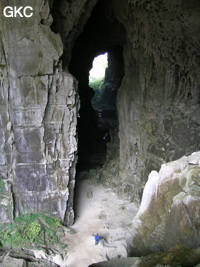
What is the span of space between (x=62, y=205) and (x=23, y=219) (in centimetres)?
121

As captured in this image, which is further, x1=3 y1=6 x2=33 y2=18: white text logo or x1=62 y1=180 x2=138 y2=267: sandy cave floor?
x1=62 y1=180 x2=138 y2=267: sandy cave floor

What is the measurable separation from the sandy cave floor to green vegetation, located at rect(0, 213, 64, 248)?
0.46m

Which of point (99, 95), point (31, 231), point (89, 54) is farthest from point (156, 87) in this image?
point (99, 95)

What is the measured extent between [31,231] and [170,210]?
5570mm

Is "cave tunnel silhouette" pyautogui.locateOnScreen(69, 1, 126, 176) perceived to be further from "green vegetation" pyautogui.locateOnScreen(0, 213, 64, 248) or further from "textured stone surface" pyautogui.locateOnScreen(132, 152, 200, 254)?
"textured stone surface" pyautogui.locateOnScreen(132, 152, 200, 254)

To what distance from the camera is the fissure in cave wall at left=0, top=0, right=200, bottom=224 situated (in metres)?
7.61

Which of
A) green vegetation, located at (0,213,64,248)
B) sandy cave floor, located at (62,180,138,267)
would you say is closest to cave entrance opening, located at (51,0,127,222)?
sandy cave floor, located at (62,180,138,267)

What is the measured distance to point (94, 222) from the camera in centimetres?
917

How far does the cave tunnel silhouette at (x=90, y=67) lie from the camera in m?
12.2

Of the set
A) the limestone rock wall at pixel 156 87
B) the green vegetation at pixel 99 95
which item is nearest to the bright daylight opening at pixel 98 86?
the green vegetation at pixel 99 95

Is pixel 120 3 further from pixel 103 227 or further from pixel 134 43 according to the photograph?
pixel 103 227

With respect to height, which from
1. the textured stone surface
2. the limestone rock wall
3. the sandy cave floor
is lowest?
the sandy cave floor

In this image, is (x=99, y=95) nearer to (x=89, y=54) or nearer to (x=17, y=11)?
(x=89, y=54)

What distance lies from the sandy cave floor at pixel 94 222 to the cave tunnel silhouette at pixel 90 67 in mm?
2380
